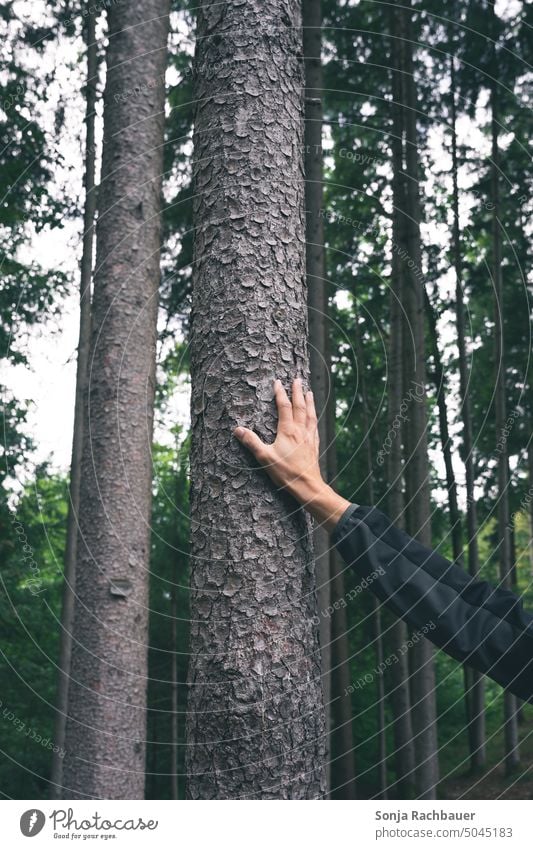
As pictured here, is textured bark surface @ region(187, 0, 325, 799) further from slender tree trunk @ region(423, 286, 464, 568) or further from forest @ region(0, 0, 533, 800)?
slender tree trunk @ region(423, 286, 464, 568)

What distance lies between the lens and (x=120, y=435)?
508 cm

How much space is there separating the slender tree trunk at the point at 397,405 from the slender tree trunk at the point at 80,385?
155 inches

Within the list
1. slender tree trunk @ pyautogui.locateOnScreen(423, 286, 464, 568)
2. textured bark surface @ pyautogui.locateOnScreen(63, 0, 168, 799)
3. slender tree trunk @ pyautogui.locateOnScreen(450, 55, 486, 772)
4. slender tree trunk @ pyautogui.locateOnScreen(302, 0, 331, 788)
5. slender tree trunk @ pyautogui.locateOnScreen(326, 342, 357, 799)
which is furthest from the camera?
slender tree trunk @ pyautogui.locateOnScreen(423, 286, 464, 568)

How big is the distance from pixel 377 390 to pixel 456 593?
10.7m

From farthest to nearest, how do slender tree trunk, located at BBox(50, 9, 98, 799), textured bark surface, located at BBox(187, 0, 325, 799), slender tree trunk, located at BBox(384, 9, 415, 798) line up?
slender tree trunk, located at BBox(384, 9, 415, 798), slender tree trunk, located at BBox(50, 9, 98, 799), textured bark surface, located at BBox(187, 0, 325, 799)

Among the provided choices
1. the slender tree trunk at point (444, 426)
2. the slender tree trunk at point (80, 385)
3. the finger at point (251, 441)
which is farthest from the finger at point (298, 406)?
the slender tree trunk at point (444, 426)

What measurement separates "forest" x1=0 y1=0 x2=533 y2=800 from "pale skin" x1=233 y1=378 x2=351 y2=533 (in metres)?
0.05

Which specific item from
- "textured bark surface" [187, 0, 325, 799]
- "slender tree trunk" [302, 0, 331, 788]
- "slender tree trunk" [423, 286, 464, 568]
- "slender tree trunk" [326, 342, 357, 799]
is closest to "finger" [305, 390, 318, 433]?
"textured bark surface" [187, 0, 325, 799]

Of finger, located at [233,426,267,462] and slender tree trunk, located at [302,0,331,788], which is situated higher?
slender tree trunk, located at [302,0,331,788]

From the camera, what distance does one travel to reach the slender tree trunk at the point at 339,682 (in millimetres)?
9512

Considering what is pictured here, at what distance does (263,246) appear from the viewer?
213 cm

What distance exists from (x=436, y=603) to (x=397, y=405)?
7.74 m

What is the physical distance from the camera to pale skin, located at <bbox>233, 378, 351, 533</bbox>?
78.3 inches
